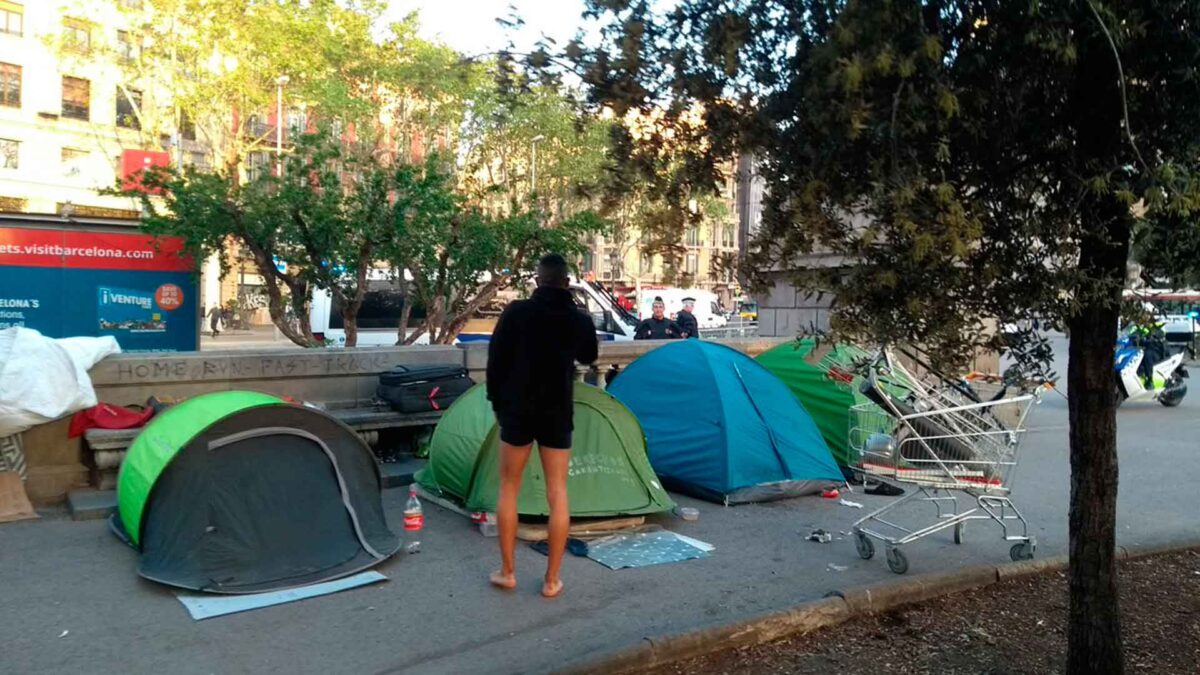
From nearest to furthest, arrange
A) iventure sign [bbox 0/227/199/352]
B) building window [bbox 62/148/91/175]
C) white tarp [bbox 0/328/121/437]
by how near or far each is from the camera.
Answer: white tarp [bbox 0/328/121/437]
iventure sign [bbox 0/227/199/352]
building window [bbox 62/148/91/175]

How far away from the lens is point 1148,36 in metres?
4.01

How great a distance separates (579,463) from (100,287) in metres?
5.51

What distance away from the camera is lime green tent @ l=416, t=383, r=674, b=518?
22.6 feet

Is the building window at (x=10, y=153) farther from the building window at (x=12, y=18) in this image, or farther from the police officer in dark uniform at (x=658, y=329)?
the police officer in dark uniform at (x=658, y=329)

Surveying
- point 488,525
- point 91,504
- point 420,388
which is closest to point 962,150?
point 488,525

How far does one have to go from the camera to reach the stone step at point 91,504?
22.3 ft

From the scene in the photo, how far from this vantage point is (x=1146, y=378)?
50.0 feet

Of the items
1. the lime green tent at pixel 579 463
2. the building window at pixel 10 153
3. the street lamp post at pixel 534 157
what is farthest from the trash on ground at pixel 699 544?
the building window at pixel 10 153

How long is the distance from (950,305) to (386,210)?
6.63 meters

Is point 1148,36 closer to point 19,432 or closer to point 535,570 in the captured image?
point 535,570

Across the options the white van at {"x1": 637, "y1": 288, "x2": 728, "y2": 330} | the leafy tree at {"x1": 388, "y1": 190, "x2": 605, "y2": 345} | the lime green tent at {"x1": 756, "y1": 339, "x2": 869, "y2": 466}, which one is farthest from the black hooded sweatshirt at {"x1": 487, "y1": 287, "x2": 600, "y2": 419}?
the white van at {"x1": 637, "y1": 288, "x2": 728, "y2": 330}

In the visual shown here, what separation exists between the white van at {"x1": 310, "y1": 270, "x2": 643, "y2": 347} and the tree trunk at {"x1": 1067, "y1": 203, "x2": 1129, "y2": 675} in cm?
1218

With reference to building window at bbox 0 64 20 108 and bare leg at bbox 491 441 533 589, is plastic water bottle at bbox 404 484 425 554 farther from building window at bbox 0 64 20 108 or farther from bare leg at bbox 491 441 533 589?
building window at bbox 0 64 20 108

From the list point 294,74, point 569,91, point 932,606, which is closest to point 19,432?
point 569,91
